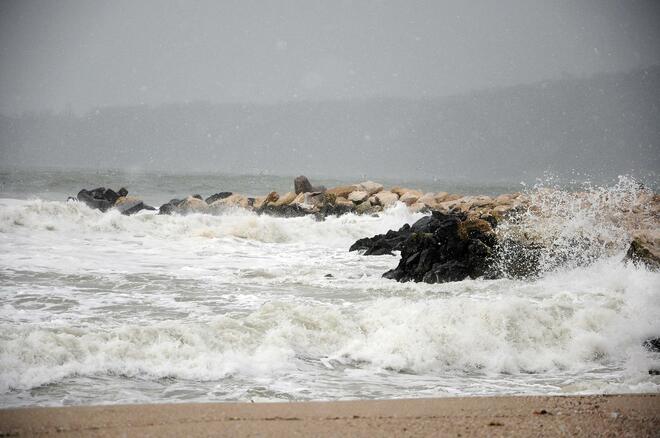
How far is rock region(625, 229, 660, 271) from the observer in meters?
10.7

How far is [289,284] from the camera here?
1167 cm

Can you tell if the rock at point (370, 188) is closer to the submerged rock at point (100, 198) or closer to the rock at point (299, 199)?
the rock at point (299, 199)

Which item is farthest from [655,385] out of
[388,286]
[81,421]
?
[388,286]

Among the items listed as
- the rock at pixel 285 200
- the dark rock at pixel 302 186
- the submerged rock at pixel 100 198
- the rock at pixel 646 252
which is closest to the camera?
the rock at pixel 646 252

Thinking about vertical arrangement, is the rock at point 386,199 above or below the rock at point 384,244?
above

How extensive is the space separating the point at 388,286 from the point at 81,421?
7786 millimetres

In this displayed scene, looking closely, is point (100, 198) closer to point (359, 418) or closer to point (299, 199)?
point (299, 199)

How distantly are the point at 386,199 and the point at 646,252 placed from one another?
17.9m

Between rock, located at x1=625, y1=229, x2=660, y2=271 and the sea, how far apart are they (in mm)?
207

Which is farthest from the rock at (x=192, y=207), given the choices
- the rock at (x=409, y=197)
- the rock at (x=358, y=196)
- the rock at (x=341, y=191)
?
the rock at (x=409, y=197)

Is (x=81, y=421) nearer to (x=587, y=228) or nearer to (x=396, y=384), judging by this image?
(x=396, y=384)

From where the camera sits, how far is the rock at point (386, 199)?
28.0 m

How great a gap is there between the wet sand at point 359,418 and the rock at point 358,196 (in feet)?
76.9

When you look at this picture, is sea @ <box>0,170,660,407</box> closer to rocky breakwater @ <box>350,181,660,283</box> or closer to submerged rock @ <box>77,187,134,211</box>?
rocky breakwater @ <box>350,181,660,283</box>
